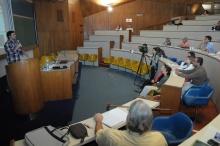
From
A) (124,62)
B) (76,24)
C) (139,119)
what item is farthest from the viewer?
(76,24)

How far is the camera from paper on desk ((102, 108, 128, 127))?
6.26ft

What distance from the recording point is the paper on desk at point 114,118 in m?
1.91

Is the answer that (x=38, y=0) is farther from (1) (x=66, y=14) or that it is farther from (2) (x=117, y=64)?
(2) (x=117, y=64)

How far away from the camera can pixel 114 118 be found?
200 cm

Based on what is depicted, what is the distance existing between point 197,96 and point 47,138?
2.67 m

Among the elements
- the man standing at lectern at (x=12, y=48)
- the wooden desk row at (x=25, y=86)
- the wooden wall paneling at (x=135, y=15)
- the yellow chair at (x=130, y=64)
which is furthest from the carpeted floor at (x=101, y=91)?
the wooden wall paneling at (x=135, y=15)

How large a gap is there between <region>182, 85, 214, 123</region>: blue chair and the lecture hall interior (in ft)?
0.05

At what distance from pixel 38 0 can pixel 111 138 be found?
327 inches

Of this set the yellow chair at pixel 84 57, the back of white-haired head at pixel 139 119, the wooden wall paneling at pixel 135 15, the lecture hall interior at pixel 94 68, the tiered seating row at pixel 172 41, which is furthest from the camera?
the wooden wall paneling at pixel 135 15

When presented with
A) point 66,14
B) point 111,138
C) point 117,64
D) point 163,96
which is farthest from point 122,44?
point 111,138

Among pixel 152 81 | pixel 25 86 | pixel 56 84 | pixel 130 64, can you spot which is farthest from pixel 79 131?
pixel 130 64

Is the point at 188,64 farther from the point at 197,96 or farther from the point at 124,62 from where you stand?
the point at 124,62

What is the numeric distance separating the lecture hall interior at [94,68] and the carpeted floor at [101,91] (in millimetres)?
25

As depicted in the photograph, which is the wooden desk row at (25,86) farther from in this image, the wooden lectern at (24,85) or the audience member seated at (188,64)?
the audience member seated at (188,64)
